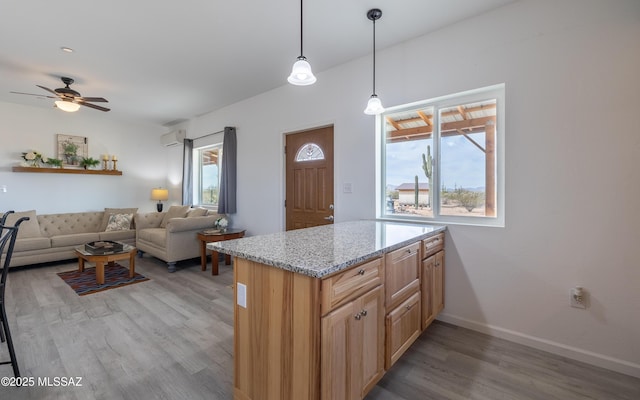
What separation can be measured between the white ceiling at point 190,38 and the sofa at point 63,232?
6.85ft

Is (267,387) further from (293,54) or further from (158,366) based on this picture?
(293,54)

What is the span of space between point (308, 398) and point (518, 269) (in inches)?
77.9

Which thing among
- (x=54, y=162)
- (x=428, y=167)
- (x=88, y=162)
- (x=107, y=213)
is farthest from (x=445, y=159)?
(x=54, y=162)

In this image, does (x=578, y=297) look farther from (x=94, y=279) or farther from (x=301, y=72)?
(x=94, y=279)

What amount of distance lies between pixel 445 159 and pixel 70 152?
6.47 meters

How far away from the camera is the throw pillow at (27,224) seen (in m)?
4.30

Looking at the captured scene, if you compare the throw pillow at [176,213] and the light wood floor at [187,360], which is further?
the throw pillow at [176,213]

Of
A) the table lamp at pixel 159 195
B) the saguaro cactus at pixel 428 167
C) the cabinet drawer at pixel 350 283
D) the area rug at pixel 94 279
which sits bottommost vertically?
the area rug at pixel 94 279

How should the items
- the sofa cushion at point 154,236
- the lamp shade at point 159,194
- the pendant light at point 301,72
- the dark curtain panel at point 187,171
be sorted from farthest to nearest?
the lamp shade at point 159,194 < the dark curtain panel at point 187,171 < the sofa cushion at point 154,236 < the pendant light at point 301,72

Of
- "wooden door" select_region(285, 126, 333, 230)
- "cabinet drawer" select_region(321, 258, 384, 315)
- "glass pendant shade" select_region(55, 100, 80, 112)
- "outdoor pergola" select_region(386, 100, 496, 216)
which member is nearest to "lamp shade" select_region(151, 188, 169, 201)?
"glass pendant shade" select_region(55, 100, 80, 112)

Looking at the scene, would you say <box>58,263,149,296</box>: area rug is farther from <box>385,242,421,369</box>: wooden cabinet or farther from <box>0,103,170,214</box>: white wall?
<box>385,242,421,369</box>: wooden cabinet

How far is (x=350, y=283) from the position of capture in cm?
134

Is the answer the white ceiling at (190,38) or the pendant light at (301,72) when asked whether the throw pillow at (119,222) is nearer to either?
the white ceiling at (190,38)

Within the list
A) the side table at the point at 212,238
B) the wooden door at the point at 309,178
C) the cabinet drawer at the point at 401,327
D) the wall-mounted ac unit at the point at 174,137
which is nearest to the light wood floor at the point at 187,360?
the cabinet drawer at the point at 401,327
